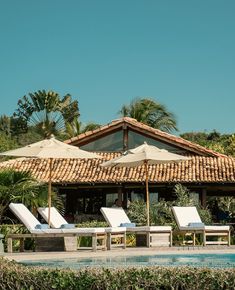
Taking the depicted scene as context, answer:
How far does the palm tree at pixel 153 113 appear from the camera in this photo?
1769 inches

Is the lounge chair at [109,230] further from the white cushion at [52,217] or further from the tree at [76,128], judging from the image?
the tree at [76,128]

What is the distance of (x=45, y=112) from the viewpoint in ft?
182

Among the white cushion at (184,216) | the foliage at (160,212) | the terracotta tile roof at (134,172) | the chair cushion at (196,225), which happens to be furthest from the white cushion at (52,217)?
the terracotta tile roof at (134,172)

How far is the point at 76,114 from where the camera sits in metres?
60.8

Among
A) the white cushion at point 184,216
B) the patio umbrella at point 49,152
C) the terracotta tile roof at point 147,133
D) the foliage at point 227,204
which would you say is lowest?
the white cushion at point 184,216

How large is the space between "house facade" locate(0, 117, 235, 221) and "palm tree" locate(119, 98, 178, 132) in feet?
43.1

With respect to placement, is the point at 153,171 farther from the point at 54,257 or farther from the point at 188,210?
the point at 54,257

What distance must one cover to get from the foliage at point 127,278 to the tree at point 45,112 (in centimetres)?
4272

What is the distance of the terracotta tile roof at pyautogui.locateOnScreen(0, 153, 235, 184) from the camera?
27781mm

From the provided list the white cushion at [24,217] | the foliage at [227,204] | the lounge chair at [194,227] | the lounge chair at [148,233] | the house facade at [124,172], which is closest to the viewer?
the white cushion at [24,217]


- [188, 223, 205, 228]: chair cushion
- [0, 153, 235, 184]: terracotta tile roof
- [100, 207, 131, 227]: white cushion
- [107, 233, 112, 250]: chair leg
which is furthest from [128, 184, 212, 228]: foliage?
[107, 233, 112, 250]: chair leg

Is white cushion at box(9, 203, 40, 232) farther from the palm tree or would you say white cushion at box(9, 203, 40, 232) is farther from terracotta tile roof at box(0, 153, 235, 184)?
the palm tree

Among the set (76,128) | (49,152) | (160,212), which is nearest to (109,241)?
(49,152)

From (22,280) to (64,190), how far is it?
22544 mm
